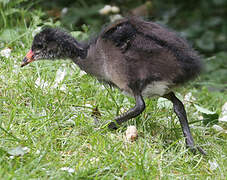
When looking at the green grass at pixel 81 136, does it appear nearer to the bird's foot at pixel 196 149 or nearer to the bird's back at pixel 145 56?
the bird's foot at pixel 196 149

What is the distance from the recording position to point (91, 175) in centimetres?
291

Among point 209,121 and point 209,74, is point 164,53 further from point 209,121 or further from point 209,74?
point 209,74

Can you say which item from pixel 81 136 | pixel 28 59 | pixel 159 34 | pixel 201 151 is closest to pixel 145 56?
pixel 159 34

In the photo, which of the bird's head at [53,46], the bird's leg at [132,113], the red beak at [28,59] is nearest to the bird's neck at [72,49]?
the bird's head at [53,46]

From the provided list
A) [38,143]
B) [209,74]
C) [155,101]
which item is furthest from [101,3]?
[38,143]

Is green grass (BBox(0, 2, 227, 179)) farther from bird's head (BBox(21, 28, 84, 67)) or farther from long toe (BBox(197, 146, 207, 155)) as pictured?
bird's head (BBox(21, 28, 84, 67))

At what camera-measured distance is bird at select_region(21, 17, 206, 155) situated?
3459mm

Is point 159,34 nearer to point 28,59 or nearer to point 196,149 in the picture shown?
point 196,149

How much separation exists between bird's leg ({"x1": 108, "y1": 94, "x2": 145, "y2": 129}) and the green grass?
0.07 meters

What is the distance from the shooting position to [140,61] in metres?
3.47

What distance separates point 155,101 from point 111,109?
471mm

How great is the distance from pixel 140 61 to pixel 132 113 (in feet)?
1.48

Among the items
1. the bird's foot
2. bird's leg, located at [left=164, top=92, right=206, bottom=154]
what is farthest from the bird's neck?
the bird's foot

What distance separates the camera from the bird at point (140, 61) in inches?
136
